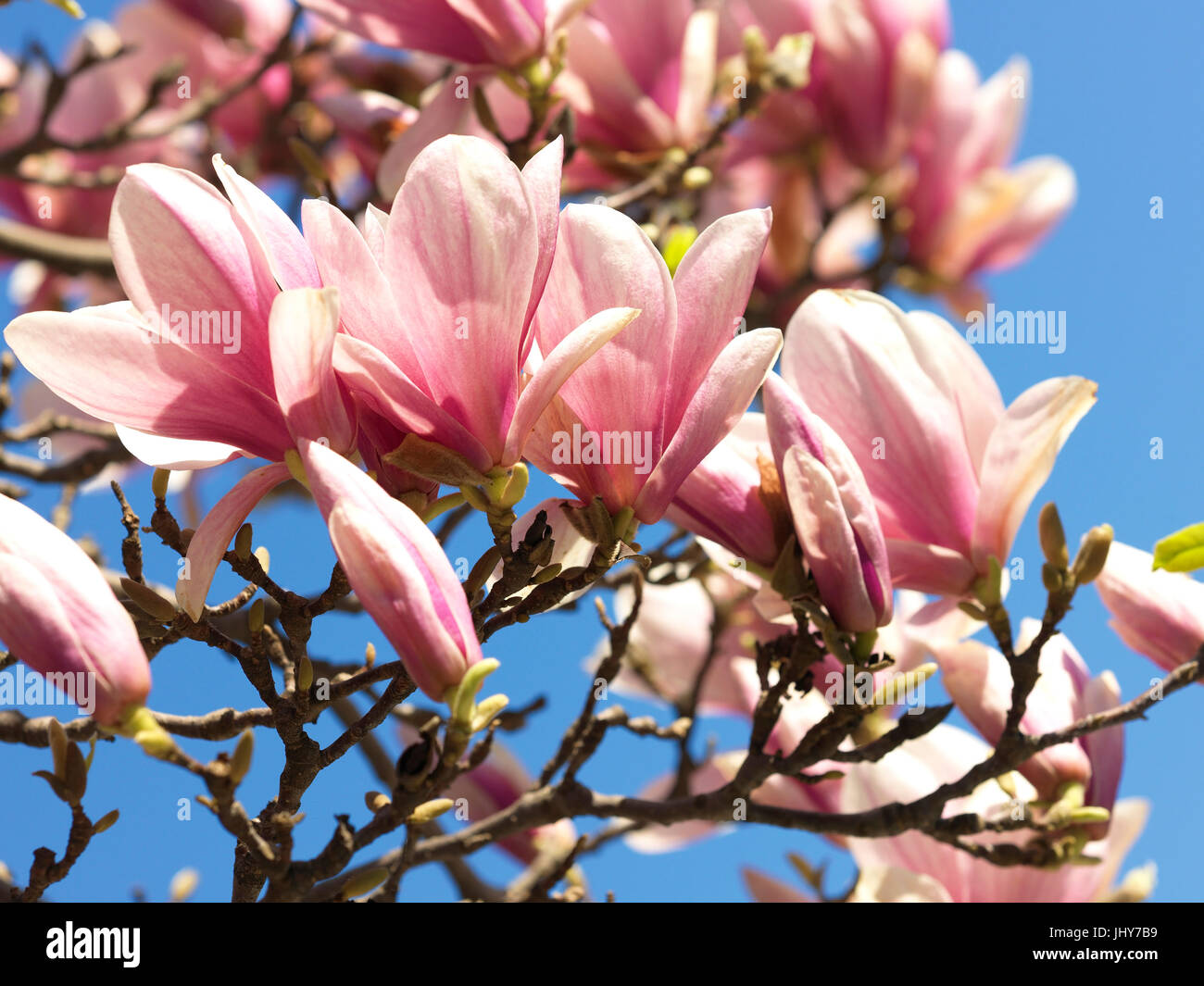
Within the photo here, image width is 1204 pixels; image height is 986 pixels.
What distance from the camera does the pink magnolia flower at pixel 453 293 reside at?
0.73 meters

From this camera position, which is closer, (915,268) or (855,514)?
(855,514)

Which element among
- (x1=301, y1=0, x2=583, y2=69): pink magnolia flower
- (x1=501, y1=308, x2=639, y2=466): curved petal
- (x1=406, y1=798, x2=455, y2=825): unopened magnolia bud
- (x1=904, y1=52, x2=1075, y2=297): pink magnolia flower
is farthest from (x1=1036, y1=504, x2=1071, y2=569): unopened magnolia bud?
(x1=904, y1=52, x2=1075, y2=297): pink magnolia flower

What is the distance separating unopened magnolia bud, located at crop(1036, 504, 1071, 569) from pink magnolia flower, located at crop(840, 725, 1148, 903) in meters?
0.34

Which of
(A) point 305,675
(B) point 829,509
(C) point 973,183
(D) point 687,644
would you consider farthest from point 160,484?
(C) point 973,183

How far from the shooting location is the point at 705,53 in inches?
65.5

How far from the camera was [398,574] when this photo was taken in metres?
0.66

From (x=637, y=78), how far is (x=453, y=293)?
1082mm

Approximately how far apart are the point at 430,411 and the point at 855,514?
334 mm

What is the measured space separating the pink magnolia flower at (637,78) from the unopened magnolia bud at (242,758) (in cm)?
114

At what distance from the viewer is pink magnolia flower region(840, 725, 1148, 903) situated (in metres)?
1.26

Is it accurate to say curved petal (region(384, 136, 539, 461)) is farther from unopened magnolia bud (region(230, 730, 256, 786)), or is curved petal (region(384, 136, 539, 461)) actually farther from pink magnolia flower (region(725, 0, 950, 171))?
pink magnolia flower (region(725, 0, 950, 171))
